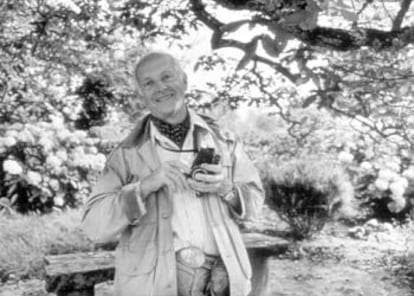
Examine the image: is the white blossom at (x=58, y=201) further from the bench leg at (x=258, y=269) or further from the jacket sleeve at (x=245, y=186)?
the jacket sleeve at (x=245, y=186)

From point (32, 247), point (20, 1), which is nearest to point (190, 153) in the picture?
point (20, 1)

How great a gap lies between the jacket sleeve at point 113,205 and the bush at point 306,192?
6157 millimetres

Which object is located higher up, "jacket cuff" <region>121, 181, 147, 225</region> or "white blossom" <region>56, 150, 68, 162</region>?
"white blossom" <region>56, 150, 68, 162</region>

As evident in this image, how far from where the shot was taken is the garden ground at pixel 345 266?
5.89m

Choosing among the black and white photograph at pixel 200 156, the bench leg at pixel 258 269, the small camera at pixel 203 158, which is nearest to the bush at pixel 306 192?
the black and white photograph at pixel 200 156

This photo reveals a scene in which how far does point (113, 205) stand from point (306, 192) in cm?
632

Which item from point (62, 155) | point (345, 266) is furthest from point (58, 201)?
point (345, 266)

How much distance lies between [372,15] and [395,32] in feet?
5.33

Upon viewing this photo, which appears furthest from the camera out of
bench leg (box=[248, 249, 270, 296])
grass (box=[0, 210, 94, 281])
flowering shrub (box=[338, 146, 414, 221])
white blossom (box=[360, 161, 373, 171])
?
white blossom (box=[360, 161, 373, 171])

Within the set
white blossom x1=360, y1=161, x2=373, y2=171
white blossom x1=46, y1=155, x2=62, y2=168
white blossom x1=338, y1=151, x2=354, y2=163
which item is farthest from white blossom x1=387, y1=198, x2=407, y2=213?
white blossom x1=46, y1=155, x2=62, y2=168

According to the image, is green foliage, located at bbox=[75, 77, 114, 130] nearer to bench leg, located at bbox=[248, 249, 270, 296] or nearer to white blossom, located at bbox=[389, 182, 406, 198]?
white blossom, located at bbox=[389, 182, 406, 198]

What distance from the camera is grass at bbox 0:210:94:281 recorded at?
237 inches

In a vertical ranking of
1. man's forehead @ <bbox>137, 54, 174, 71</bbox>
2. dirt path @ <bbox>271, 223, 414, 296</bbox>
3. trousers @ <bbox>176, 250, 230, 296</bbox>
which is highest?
man's forehead @ <bbox>137, 54, 174, 71</bbox>

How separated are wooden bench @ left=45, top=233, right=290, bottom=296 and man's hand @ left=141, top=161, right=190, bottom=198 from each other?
156 cm
